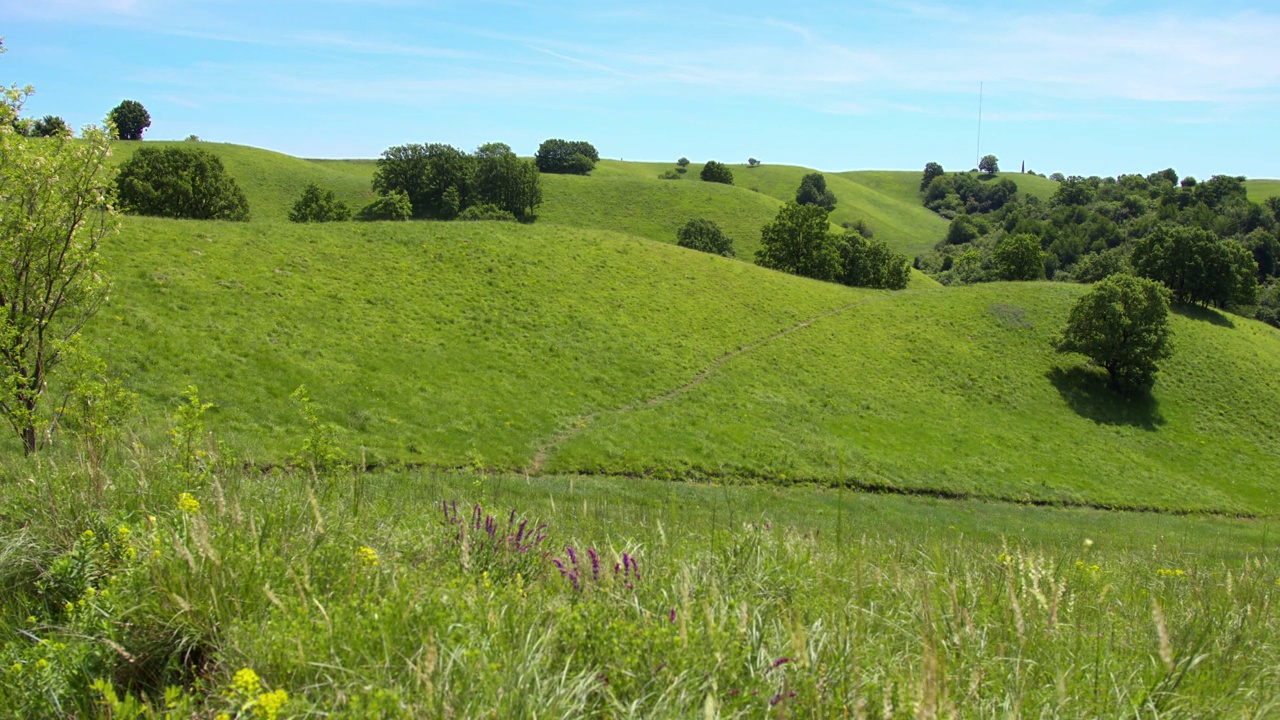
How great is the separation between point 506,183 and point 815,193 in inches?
2883

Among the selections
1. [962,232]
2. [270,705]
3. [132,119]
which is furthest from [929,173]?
[270,705]

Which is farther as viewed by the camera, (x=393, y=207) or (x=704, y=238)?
(x=704, y=238)

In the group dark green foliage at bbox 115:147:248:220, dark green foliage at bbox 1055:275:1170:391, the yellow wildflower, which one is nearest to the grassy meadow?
the yellow wildflower

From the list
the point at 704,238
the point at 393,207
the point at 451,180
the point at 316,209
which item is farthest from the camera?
the point at 451,180

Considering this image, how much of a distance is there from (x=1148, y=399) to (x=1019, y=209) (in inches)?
4415

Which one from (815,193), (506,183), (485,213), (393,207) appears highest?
(815,193)

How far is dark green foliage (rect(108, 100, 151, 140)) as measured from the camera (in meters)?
108

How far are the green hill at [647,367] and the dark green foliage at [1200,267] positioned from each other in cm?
334

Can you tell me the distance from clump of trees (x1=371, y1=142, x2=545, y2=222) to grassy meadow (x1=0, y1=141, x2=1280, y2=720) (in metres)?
→ 6.02

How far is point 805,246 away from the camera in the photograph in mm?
76938

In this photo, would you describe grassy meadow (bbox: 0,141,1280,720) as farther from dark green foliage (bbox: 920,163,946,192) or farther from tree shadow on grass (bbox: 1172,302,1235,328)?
dark green foliage (bbox: 920,163,946,192)

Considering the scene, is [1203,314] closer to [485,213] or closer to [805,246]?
[805,246]

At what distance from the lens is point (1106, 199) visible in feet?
479

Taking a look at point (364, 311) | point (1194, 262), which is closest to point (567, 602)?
point (364, 311)
